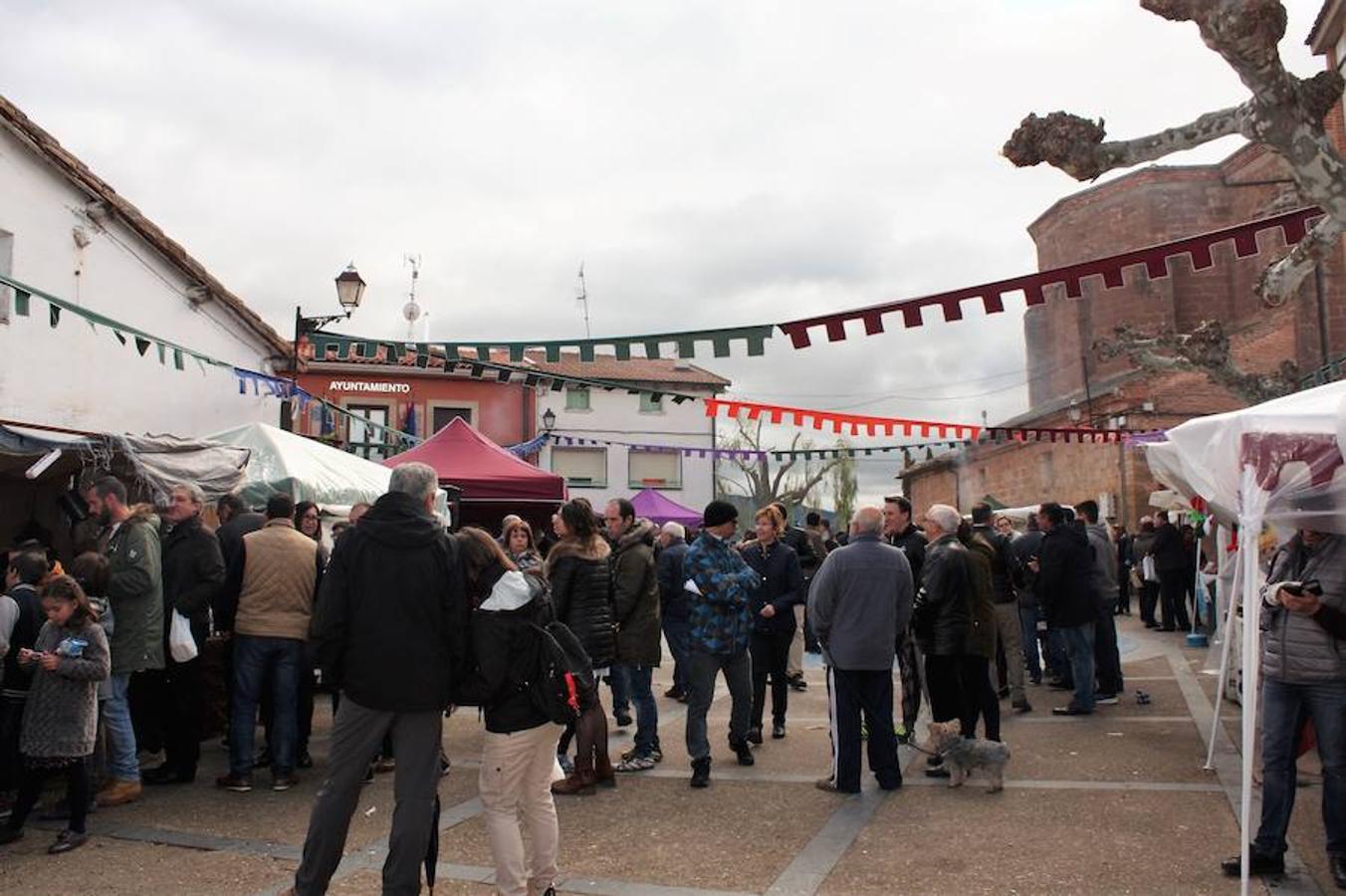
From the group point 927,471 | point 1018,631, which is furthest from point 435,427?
point 1018,631

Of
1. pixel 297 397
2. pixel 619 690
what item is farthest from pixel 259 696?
pixel 297 397

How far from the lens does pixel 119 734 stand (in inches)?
246

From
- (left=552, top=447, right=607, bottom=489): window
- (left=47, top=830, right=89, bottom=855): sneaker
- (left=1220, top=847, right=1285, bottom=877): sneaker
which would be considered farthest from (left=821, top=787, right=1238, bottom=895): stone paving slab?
(left=552, top=447, right=607, bottom=489): window

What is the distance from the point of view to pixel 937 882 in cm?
470

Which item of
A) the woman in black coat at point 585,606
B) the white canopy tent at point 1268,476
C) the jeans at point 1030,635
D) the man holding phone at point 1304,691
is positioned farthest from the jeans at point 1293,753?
the jeans at point 1030,635

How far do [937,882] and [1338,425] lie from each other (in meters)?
2.85

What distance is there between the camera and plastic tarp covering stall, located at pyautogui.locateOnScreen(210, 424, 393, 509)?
30.0ft

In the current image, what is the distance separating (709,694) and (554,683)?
274 cm

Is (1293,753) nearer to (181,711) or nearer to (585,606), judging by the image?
(585,606)

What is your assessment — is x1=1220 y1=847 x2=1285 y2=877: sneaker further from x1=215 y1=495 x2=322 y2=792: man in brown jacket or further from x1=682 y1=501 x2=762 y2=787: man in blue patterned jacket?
x1=215 y1=495 x2=322 y2=792: man in brown jacket

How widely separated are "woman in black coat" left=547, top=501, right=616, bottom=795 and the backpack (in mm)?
→ 2141

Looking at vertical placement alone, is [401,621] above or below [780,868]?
above

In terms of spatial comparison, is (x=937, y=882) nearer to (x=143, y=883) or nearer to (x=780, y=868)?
(x=780, y=868)

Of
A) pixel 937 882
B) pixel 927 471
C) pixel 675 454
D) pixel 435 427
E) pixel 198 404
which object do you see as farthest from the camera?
pixel 927 471
